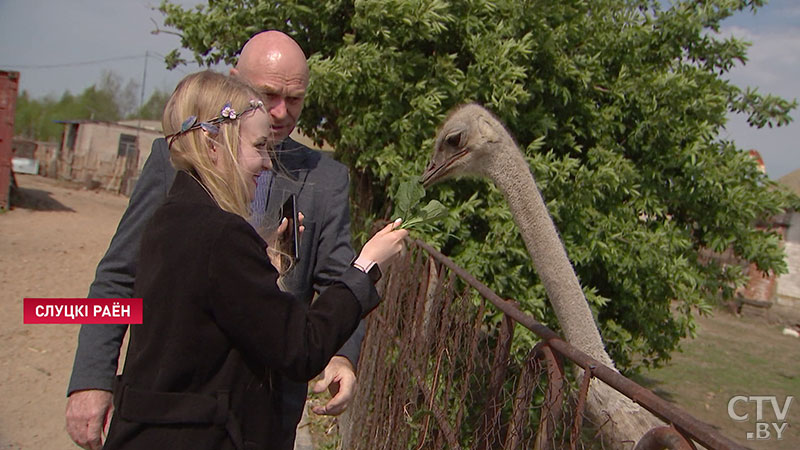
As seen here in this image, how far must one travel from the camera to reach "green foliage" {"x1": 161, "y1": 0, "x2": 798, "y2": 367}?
409 cm

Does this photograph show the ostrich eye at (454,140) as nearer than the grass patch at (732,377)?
Yes

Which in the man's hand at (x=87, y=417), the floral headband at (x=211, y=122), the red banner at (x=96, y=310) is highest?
the floral headband at (x=211, y=122)

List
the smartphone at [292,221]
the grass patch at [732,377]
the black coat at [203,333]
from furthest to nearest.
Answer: the grass patch at [732,377], the smartphone at [292,221], the black coat at [203,333]

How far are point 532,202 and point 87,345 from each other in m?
1.96

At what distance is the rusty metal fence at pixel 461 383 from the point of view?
1407mm

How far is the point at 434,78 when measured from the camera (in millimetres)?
4285

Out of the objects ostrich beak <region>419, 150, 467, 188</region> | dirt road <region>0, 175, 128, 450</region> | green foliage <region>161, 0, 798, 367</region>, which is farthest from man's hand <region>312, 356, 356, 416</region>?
dirt road <region>0, 175, 128, 450</region>

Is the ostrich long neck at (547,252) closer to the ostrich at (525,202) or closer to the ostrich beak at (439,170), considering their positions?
the ostrich at (525,202)

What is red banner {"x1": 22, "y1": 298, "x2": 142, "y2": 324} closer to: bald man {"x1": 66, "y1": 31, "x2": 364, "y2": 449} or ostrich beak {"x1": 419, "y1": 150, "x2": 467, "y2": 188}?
bald man {"x1": 66, "y1": 31, "x2": 364, "y2": 449}

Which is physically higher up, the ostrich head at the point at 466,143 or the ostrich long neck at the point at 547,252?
the ostrich head at the point at 466,143

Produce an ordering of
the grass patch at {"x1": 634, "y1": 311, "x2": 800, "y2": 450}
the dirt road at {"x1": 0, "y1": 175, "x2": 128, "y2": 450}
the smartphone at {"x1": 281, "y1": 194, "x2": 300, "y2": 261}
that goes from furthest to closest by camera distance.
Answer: the grass patch at {"x1": 634, "y1": 311, "x2": 800, "y2": 450}
the dirt road at {"x1": 0, "y1": 175, "x2": 128, "y2": 450}
the smartphone at {"x1": 281, "y1": 194, "x2": 300, "y2": 261}

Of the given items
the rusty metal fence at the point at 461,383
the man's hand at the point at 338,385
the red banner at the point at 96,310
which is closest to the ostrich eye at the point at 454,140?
the rusty metal fence at the point at 461,383

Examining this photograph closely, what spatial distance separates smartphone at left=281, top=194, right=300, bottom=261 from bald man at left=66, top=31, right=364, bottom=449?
0.04 m

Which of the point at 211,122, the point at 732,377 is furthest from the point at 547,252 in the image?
the point at 732,377
